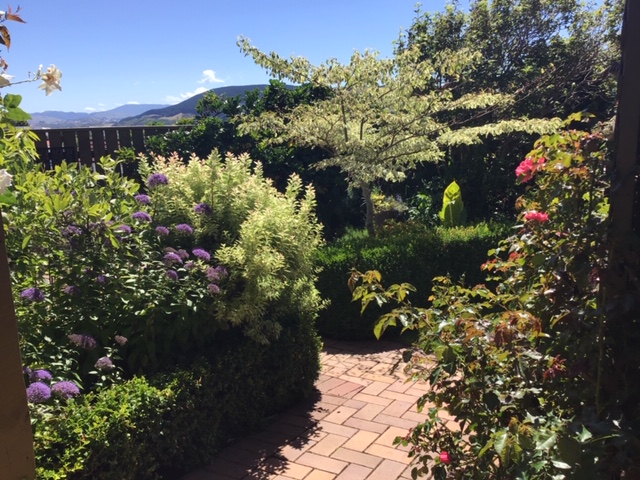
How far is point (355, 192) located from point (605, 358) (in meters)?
6.48

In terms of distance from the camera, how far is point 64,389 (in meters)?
2.42

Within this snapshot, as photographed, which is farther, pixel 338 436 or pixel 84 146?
pixel 84 146

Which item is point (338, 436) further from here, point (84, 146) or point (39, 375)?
point (84, 146)

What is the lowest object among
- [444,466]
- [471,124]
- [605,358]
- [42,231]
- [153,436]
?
[153,436]

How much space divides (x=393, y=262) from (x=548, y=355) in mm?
3541

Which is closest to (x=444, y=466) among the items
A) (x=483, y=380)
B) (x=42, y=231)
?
(x=483, y=380)

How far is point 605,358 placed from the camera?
1.71 meters

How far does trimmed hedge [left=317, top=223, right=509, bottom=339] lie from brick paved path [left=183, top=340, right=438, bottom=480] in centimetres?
74

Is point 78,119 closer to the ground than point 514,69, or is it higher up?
closer to the ground

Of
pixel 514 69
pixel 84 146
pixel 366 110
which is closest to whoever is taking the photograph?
pixel 366 110

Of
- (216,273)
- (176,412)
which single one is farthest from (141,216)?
(176,412)

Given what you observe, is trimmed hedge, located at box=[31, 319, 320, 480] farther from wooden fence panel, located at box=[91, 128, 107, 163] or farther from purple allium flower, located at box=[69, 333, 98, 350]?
wooden fence panel, located at box=[91, 128, 107, 163]

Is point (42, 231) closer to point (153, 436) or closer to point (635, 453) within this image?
point (153, 436)

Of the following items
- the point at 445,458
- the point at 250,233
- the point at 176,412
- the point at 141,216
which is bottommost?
the point at 176,412
